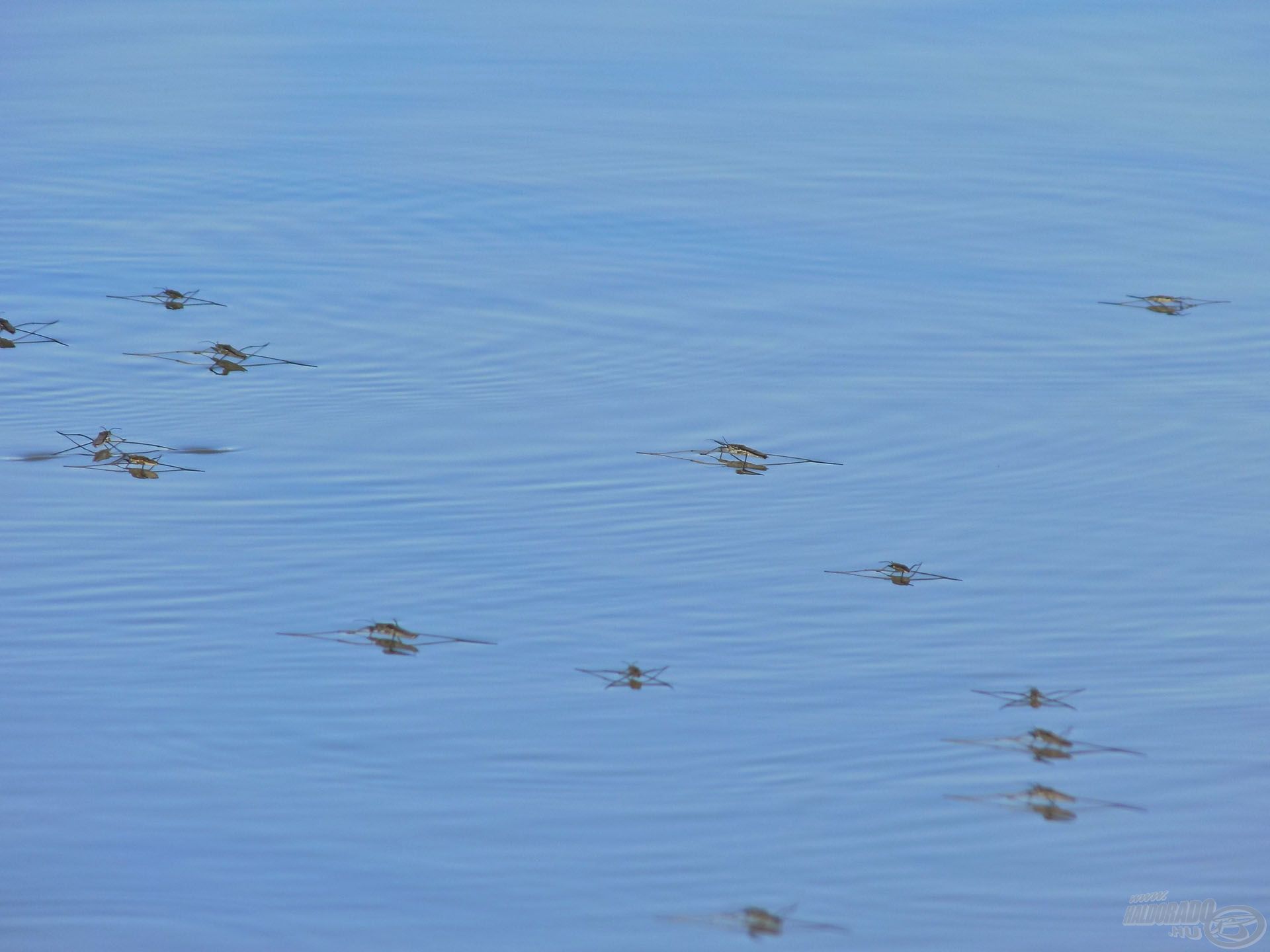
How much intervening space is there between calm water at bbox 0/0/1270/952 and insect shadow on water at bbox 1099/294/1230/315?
9cm

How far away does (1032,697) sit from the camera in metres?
4.67

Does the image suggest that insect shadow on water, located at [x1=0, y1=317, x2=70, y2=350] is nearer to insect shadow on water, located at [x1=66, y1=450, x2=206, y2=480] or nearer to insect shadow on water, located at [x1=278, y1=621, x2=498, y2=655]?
insect shadow on water, located at [x1=66, y1=450, x2=206, y2=480]

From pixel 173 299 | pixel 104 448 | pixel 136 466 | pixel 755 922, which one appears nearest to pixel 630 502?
pixel 136 466

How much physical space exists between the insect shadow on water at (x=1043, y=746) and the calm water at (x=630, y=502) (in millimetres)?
33

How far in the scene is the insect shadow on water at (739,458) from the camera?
609 cm

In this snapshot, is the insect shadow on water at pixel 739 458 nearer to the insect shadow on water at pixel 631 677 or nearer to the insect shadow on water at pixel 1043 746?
the insect shadow on water at pixel 631 677

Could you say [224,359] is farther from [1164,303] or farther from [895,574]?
[1164,303]

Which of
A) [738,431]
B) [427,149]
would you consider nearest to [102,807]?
[738,431]

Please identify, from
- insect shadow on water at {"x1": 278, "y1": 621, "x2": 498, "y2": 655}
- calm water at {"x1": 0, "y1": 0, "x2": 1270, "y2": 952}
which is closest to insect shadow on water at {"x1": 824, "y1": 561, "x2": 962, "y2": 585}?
calm water at {"x1": 0, "y1": 0, "x2": 1270, "y2": 952}

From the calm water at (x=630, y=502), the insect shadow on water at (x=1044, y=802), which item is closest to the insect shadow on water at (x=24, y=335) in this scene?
the calm water at (x=630, y=502)

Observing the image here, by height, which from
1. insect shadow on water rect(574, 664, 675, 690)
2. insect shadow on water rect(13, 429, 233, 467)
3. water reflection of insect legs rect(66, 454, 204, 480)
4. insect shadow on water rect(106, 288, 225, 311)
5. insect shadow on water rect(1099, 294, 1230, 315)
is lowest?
insect shadow on water rect(574, 664, 675, 690)

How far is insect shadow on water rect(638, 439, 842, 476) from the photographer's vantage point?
20.0ft

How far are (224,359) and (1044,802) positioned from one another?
4075 millimetres

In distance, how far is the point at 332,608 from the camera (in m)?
5.11
